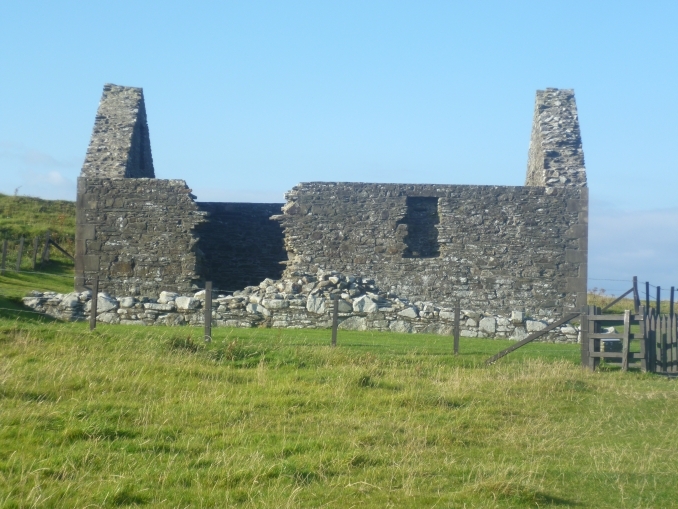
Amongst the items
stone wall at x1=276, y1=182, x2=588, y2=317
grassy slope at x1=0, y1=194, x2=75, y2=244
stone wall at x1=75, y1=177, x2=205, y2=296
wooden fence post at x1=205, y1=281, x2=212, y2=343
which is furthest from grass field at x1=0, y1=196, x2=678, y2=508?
grassy slope at x1=0, y1=194, x2=75, y2=244

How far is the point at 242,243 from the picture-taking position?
26.4 m

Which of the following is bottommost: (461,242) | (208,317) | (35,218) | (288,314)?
(288,314)

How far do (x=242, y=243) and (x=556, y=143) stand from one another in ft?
31.4

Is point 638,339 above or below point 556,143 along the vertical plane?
below

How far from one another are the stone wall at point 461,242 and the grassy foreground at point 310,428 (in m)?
8.27

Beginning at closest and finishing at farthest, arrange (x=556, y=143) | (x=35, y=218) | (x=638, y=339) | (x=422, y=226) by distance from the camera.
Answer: (x=638, y=339) → (x=422, y=226) → (x=556, y=143) → (x=35, y=218)

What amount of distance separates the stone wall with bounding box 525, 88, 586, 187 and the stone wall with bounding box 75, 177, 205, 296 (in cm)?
961

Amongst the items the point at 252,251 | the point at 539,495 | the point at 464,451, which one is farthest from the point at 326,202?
the point at 539,495

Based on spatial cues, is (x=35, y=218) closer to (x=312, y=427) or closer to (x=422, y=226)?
(x=422, y=226)

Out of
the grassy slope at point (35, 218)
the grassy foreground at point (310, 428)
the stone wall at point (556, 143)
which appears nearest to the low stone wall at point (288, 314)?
the grassy foreground at point (310, 428)

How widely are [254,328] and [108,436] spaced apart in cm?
1106

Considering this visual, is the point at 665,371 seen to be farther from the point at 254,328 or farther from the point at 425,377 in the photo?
the point at 254,328

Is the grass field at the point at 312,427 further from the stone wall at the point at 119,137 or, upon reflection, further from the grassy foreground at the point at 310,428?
the stone wall at the point at 119,137

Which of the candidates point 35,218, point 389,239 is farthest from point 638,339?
point 35,218
